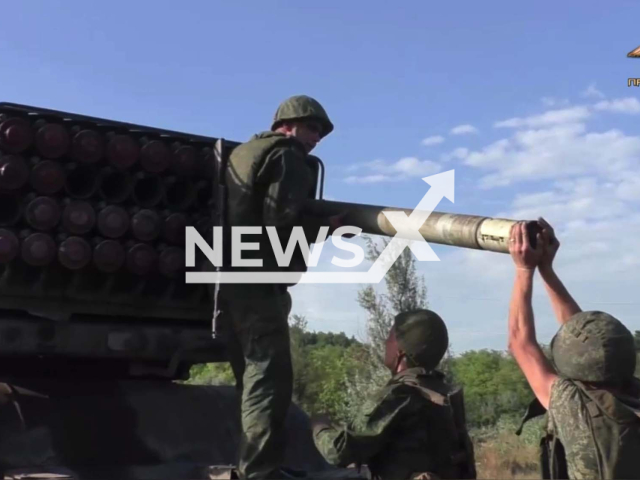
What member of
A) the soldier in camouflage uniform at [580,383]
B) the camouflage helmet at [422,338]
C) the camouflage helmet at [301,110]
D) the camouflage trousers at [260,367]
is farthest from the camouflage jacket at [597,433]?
the camouflage helmet at [301,110]

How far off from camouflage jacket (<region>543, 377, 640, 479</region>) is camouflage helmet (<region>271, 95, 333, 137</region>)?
2138 millimetres

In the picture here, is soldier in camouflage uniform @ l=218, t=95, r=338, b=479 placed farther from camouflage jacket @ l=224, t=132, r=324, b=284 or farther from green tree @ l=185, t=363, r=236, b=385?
green tree @ l=185, t=363, r=236, b=385

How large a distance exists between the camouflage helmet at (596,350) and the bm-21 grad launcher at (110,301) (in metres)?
0.93

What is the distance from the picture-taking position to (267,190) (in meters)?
4.39

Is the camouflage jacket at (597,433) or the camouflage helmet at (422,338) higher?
the camouflage helmet at (422,338)

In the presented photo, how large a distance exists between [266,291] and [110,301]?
714 millimetres

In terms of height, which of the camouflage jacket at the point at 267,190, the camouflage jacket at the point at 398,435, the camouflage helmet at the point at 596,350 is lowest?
the camouflage jacket at the point at 398,435

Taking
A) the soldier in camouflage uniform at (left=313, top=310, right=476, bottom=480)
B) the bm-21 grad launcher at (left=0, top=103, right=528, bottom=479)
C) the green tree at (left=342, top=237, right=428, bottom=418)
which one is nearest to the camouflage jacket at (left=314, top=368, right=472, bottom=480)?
the soldier in camouflage uniform at (left=313, top=310, right=476, bottom=480)

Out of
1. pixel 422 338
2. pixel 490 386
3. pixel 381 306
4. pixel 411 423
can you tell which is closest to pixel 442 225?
pixel 422 338

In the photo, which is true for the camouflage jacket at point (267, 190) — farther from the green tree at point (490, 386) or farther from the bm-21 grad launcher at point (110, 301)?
the green tree at point (490, 386)

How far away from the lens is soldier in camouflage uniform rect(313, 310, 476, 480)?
3598 millimetres

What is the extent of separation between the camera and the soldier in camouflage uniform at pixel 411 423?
3598 millimetres

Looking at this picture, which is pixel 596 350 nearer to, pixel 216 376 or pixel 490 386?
pixel 216 376

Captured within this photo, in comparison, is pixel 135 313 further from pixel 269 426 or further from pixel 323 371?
pixel 323 371
